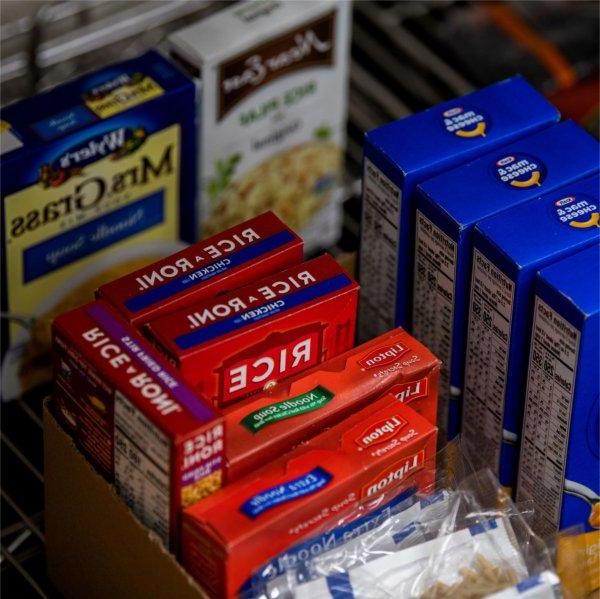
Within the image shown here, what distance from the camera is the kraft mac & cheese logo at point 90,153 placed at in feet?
5.26

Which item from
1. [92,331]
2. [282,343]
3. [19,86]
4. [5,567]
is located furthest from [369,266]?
[19,86]

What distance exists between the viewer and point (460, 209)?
1.39m

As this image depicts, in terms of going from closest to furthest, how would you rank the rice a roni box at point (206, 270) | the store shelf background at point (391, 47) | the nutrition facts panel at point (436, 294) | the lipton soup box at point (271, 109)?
the rice a roni box at point (206, 270) → the nutrition facts panel at point (436, 294) → the lipton soup box at point (271, 109) → the store shelf background at point (391, 47)

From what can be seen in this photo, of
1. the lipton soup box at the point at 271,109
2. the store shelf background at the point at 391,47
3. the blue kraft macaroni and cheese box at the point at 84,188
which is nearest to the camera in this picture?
the blue kraft macaroni and cheese box at the point at 84,188

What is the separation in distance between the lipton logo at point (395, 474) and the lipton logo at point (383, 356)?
93 mm

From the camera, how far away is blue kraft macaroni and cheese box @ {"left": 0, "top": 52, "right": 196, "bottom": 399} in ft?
5.25

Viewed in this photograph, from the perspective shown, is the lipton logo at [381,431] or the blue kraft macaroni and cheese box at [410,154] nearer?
the lipton logo at [381,431]

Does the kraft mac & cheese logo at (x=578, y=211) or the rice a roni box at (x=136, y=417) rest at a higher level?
the kraft mac & cheese logo at (x=578, y=211)

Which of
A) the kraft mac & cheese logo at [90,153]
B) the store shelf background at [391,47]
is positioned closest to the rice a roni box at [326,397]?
the kraft mac & cheese logo at [90,153]

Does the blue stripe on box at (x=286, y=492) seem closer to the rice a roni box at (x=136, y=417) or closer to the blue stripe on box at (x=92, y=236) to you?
the rice a roni box at (x=136, y=417)

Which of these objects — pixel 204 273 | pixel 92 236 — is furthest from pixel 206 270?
pixel 92 236

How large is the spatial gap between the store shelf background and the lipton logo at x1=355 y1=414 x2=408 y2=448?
0.61m

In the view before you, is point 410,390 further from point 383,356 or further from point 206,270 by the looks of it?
point 206,270

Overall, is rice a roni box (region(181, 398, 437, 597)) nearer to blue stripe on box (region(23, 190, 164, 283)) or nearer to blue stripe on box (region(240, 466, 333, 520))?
blue stripe on box (region(240, 466, 333, 520))
